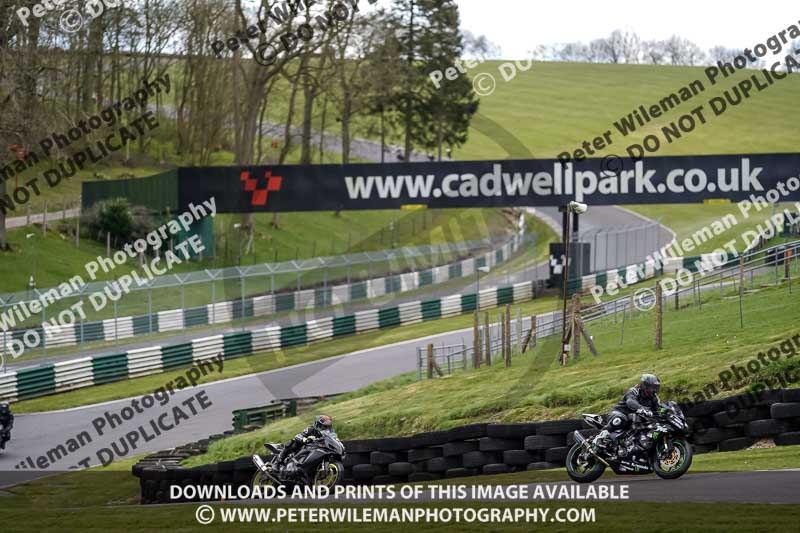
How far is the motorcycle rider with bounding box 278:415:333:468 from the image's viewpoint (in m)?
16.7

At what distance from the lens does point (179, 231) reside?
148 feet

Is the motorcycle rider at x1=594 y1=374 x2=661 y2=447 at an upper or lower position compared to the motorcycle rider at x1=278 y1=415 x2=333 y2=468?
upper

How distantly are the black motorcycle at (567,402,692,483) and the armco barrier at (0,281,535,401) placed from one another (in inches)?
770

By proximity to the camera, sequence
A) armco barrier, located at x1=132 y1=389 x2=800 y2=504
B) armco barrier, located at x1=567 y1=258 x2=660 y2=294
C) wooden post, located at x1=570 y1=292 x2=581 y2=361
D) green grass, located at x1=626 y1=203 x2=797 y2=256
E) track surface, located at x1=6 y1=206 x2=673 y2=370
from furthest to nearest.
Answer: green grass, located at x1=626 y1=203 x2=797 y2=256 → armco barrier, located at x1=567 y1=258 x2=660 y2=294 → track surface, located at x1=6 y1=206 x2=673 y2=370 → wooden post, located at x1=570 y1=292 x2=581 y2=361 → armco barrier, located at x1=132 y1=389 x2=800 y2=504

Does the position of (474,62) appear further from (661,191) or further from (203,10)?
(661,191)

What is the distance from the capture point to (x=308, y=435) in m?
16.8

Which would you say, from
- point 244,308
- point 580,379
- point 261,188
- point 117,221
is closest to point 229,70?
point 117,221

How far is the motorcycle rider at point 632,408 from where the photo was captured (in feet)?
46.0

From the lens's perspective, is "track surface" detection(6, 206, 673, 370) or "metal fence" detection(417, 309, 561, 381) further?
"track surface" detection(6, 206, 673, 370)

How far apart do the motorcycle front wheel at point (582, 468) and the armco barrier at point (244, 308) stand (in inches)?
741

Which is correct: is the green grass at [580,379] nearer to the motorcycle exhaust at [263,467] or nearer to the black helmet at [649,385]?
the motorcycle exhaust at [263,467]

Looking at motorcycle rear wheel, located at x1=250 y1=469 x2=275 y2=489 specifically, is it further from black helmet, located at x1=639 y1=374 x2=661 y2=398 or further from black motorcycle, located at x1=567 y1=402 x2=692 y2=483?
black helmet, located at x1=639 y1=374 x2=661 y2=398

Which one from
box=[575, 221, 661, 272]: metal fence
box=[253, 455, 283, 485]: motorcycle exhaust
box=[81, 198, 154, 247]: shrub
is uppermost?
box=[81, 198, 154, 247]: shrub

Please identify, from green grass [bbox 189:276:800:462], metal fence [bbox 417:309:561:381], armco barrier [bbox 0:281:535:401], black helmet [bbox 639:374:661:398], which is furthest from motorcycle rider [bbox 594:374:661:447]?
armco barrier [bbox 0:281:535:401]
